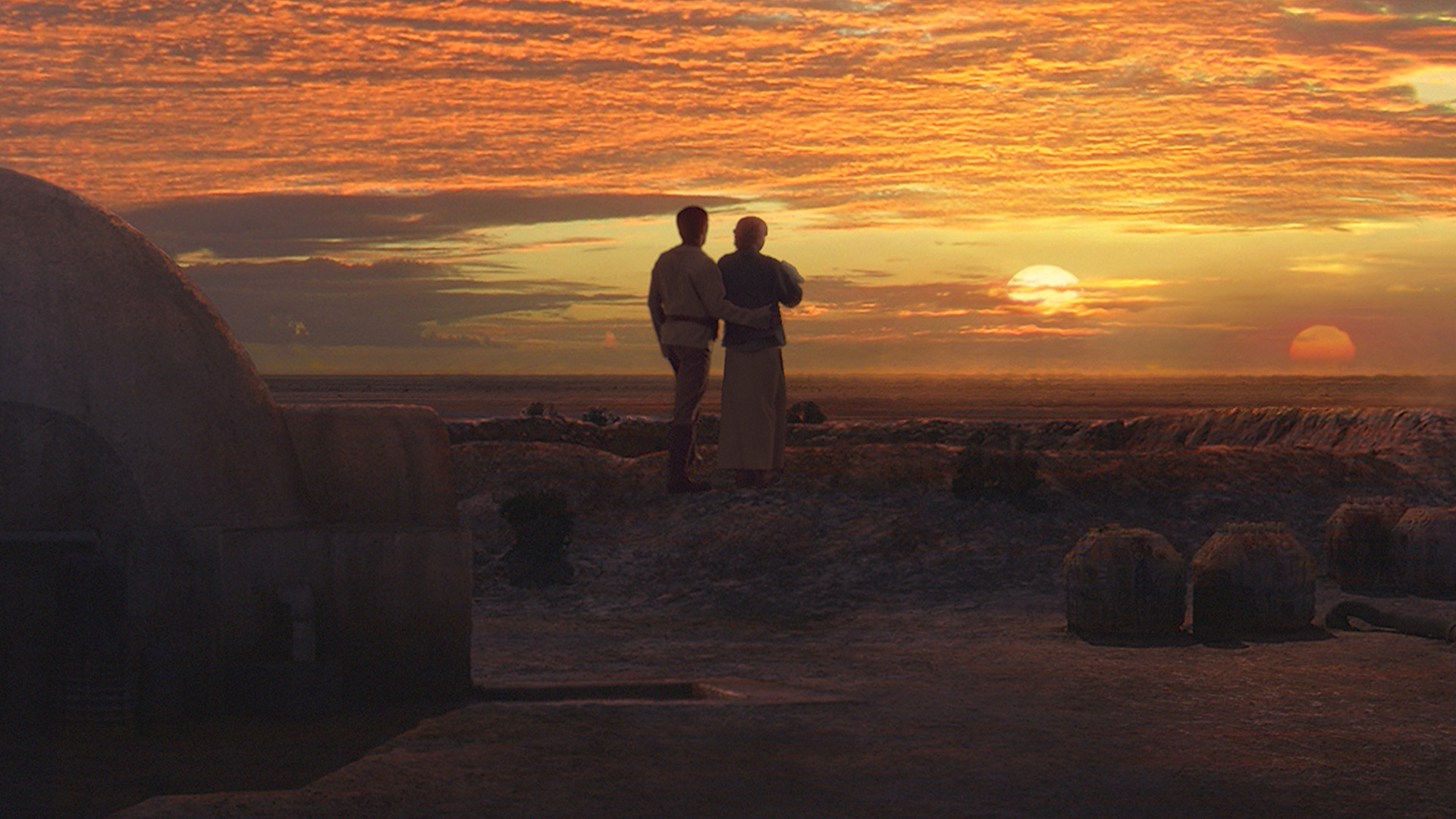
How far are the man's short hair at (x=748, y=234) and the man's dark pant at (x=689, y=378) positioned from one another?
2.38ft

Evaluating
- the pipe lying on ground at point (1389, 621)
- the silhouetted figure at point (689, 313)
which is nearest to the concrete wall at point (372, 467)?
the silhouetted figure at point (689, 313)

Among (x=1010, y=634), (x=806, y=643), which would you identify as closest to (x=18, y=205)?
(x=806, y=643)

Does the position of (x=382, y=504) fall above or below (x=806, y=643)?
above

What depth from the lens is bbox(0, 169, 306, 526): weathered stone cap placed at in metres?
9.91

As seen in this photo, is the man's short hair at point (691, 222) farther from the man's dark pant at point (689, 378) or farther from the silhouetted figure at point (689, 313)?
the man's dark pant at point (689, 378)

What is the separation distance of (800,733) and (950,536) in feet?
40.2

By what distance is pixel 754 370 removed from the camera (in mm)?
9266

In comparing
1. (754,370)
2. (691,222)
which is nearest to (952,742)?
(754,370)

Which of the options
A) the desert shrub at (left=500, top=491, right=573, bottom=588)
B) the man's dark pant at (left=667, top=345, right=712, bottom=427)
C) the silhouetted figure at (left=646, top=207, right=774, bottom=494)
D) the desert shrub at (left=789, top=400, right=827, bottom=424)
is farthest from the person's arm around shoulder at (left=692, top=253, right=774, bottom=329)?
the desert shrub at (left=789, top=400, right=827, bottom=424)

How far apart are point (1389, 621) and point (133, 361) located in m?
12.5

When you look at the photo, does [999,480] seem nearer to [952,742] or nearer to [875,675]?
[875,675]

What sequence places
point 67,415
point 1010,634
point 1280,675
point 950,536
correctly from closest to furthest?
point 67,415 → point 1280,675 → point 1010,634 → point 950,536

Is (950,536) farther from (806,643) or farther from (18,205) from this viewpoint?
(18,205)

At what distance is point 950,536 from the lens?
21.9m
